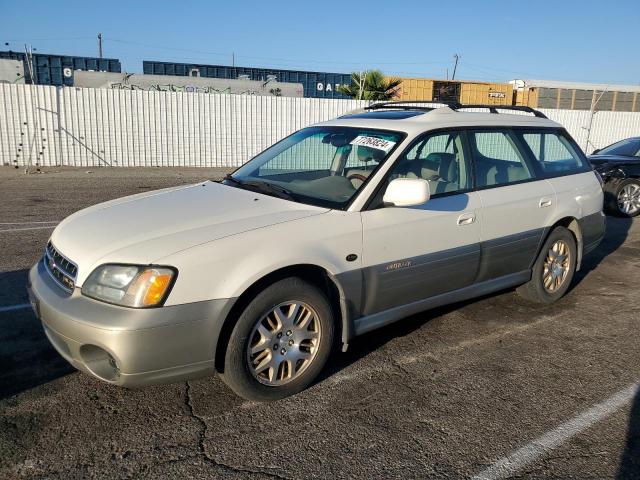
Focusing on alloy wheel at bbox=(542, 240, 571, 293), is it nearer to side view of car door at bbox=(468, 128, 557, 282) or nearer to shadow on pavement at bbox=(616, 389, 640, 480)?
side view of car door at bbox=(468, 128, 557, 282)

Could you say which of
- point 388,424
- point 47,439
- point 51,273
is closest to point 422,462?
point 388,424

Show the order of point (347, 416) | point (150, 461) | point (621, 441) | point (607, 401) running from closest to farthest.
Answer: point (150, 461) → point (621, 441) → point (347, 416) → point (607, 401)

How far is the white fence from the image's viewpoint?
51.0ft

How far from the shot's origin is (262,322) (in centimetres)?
316

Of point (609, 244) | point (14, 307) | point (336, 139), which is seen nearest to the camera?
point (336, 139)

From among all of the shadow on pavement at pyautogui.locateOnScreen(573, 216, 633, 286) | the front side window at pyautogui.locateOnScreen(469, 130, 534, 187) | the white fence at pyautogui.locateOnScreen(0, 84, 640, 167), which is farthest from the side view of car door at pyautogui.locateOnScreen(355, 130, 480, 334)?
the white fence at pyautogui.locateOnScreen(0, 84, 640, 167)

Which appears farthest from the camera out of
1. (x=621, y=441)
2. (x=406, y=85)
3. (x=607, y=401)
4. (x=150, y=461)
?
(x=406, y=85)

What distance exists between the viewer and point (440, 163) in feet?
13.9

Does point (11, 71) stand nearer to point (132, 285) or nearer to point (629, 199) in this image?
point (629, 199)

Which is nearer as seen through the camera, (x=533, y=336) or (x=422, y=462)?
(x=422, y=462)

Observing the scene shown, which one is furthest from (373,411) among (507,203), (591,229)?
(591,229)

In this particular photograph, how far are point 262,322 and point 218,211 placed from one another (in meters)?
0.76

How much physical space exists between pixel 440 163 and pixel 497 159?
2.11 feet

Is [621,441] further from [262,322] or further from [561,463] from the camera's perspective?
[262,322]
